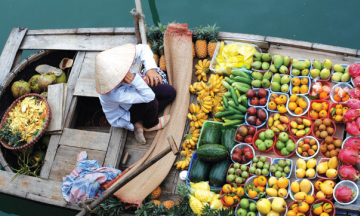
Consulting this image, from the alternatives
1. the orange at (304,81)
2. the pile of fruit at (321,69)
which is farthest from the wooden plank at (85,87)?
the pile of fruit at (321,69)

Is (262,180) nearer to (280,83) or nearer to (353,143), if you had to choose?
(353,143)

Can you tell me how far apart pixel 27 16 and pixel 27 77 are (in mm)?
2330

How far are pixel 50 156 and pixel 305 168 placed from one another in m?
2.86

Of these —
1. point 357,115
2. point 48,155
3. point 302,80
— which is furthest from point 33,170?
point 357,115

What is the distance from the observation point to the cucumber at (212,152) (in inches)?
139

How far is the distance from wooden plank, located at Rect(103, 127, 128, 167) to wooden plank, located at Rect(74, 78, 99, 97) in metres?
0.59

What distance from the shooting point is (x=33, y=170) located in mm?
4324

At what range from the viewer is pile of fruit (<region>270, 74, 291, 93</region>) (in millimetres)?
3615

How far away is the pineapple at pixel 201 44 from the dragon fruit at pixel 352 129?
6.41 ft

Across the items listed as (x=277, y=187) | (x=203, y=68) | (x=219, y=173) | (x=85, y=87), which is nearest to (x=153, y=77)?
(x=203, y=68)

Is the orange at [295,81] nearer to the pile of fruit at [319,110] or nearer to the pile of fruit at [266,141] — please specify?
the pile of fruit at [319,110]

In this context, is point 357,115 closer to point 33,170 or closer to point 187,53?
point 187,53

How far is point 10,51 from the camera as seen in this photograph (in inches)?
185

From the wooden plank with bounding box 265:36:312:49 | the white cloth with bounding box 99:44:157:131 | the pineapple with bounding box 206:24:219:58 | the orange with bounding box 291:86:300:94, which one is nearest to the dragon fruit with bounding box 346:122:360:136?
the orange with bounding box 291:86:300:94
